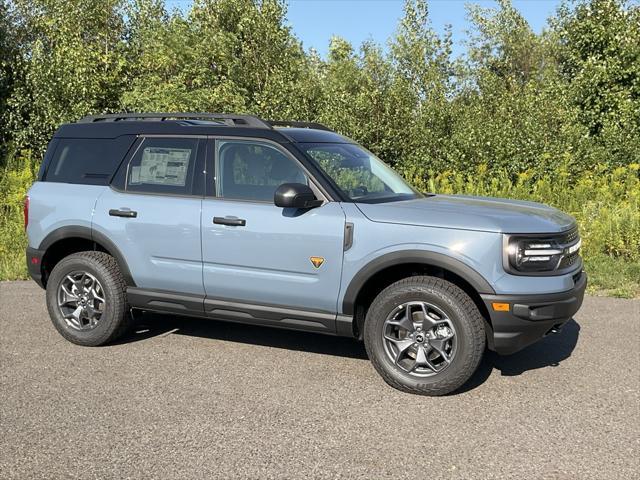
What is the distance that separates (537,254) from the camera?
14.4 ft

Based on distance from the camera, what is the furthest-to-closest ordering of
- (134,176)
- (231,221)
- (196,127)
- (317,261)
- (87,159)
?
1. (87,159)
2. (134,176)
3. (196,127)
4. (231,221)
5. (317,261)

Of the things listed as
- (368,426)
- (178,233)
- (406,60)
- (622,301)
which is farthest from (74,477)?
(406,60)

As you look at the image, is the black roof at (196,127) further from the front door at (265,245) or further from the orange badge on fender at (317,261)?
the orange badge on fender at (317,261)

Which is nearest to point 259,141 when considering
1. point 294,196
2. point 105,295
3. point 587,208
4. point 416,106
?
point 294,196

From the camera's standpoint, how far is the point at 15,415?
4.16 metres

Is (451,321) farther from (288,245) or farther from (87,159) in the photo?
(87,159)

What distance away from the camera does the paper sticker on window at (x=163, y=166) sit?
540 centimetres

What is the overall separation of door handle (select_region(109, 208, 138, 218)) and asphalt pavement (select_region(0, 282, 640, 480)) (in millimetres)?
1164

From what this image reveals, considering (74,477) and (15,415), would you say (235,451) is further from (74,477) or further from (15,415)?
(15,415)

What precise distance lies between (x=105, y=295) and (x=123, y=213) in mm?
742

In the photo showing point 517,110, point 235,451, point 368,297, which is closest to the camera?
point 235,451

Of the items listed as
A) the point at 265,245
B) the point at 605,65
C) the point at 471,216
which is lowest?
the point at 265,245

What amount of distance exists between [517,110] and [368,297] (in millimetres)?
10707

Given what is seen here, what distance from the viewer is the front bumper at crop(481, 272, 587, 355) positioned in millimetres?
4316
